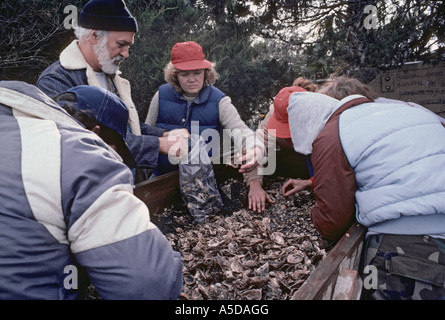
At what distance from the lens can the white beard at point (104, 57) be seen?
2230mm

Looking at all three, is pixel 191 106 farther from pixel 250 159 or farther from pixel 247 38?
pixel 247 38

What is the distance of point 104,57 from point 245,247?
1850 mm

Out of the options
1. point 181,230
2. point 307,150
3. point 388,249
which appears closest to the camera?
point 388,249

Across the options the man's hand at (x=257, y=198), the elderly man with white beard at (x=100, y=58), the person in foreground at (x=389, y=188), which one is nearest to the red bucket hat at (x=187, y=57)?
the elderly man with white beard at (x=100, y=58)

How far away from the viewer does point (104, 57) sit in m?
2.27

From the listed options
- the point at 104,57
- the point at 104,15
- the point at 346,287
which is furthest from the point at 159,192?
the point at 346,287

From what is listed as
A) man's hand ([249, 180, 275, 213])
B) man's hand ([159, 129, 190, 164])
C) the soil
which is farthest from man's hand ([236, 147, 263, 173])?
man's hand ([159, 129, 190, 164])

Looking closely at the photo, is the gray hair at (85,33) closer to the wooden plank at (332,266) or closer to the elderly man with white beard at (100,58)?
the elderly man with white beard at (100,58)

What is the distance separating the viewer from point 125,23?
2.24m
